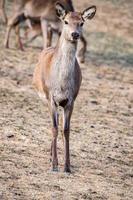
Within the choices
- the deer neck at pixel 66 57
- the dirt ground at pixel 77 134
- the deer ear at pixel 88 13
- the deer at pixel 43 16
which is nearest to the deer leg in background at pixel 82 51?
the deer at pixel 43 16

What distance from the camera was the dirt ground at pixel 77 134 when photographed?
8102 millimetres

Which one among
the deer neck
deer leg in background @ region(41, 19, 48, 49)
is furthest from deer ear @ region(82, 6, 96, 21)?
deer leg in background @ region(41, 19, 48, 49)

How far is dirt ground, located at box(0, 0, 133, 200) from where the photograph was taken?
810cm

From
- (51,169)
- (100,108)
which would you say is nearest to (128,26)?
(100,108)

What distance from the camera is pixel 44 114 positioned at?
37.9 feet

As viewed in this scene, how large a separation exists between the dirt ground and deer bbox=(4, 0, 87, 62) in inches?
18.0

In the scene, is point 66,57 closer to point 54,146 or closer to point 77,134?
point 54,146

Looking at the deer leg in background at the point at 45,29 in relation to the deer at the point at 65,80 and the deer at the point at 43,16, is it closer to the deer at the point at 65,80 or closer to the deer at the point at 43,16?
the deer at the point at 43,16

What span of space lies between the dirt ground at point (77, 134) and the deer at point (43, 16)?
0.46 m

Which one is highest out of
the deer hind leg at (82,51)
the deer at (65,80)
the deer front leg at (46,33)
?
the deer at (65,80)

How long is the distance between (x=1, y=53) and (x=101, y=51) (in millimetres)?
3256

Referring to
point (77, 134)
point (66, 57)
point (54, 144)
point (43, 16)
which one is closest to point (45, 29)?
point (43, 16)

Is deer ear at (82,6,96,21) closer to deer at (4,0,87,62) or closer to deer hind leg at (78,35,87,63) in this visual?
deer at (4,0,87,62)

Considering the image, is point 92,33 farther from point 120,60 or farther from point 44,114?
point 44,114
